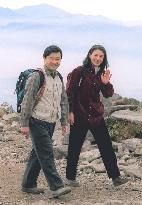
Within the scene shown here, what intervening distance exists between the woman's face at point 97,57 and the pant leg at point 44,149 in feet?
4.44

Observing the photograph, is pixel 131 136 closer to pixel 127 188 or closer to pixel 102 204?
pixel 127 188

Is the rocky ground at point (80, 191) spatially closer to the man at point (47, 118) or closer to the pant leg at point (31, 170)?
the pant leg at point (31, 170)

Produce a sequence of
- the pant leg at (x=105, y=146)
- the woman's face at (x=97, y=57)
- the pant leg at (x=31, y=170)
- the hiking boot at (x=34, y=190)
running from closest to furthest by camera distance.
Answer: the pant leg at (x=31, y=170) < the hiking boot at (x=34, y=190) < the woman's face at (x=97, y=57) < the pant leg at (x=105, y=146)

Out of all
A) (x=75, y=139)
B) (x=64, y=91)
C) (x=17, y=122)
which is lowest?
(x=17, y=122)

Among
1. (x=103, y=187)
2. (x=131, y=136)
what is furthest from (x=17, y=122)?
(x=103, y=187)

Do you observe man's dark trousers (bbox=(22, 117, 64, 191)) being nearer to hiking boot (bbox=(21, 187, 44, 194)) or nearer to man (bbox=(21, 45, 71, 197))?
man (bbox=(21, 45, 71, 197))

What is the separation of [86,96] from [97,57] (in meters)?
0.61

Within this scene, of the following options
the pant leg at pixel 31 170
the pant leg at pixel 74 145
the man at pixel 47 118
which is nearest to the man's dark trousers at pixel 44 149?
the man at pixel 47 118

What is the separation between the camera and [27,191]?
33.3 ft

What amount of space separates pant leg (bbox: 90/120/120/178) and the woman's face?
36.1 inches

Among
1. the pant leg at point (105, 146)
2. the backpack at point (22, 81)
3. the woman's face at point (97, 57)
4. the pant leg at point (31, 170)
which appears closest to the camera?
the backpack at point (22, 81)

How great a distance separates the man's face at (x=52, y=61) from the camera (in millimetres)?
9523

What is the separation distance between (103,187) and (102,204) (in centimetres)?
170

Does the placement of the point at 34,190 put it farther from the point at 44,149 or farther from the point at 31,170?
the point at 44,149
